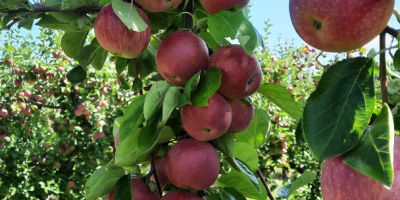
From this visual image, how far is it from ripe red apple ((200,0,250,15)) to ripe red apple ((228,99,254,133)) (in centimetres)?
21

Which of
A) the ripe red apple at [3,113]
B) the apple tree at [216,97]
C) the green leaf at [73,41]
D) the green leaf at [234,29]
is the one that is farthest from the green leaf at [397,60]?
the ripe red apple at [3,113]

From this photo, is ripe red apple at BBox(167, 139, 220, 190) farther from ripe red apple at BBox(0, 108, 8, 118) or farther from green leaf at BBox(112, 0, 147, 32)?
ripe red apple at BBox(0, 108, 8, 118)

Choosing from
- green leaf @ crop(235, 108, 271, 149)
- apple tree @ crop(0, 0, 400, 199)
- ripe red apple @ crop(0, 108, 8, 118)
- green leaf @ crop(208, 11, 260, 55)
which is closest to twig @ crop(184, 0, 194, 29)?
apple tree @ crop(0, 0, 400, 199)

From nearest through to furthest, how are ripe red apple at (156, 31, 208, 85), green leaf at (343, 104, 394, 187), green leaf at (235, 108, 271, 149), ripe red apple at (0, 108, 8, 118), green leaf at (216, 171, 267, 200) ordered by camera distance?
green leaf at (343, 104, 394, 187) < ripe red apple at (156, 31, 208, 85) < green leaf at (216, 171, 267, 200) < green leaf at (235, 108, 271, 149) < ripe red apple at (0, 108, 8, 118)

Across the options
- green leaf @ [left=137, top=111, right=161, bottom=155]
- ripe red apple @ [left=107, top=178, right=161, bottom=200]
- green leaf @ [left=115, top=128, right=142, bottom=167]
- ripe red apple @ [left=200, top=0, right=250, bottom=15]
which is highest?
ripe red apple @ [left=200, top=0, right=250, bottom=15]

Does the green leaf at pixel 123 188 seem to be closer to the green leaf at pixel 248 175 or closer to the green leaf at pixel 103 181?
the green leaf at pixel 103 181

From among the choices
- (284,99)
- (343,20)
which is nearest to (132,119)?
(284,99)

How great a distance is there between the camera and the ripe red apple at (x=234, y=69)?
2.92ft

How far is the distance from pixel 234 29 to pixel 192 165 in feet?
0.97

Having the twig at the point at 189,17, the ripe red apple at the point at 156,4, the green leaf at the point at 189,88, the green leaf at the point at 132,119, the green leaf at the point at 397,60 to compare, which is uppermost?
the green leaf at the point at 397,60

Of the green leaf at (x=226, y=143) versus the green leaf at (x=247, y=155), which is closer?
the green leaf at (x=226, y=143)

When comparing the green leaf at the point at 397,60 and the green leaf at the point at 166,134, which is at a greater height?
the green leaf at the point at 397,60

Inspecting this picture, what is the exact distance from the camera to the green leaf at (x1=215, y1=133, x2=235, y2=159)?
95cm

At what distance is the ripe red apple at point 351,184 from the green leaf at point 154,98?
0.41m
